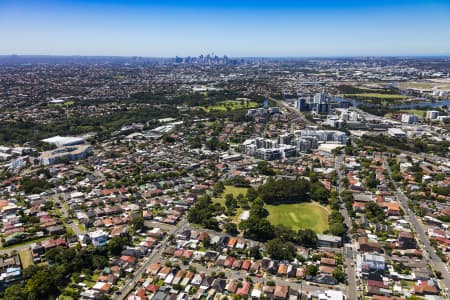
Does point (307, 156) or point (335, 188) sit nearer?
point (335, 188)

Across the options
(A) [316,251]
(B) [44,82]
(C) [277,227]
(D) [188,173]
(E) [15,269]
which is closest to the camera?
(E) [15,269]

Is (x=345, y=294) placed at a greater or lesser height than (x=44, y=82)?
lesser

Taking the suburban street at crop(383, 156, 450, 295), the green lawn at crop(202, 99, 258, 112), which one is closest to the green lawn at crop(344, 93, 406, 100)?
the green lawn at crop(202, 99, 258, 112)

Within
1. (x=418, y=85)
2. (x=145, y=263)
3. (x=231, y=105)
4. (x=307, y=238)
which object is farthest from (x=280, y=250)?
(x=418, y=85)

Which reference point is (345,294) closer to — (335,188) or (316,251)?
(316,251)

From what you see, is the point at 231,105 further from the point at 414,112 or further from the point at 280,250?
the point at 280,250

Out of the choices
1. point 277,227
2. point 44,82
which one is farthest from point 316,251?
point 44,82

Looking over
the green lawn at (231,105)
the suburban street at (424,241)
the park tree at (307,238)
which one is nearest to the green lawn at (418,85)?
the green lawn at (231,105)
